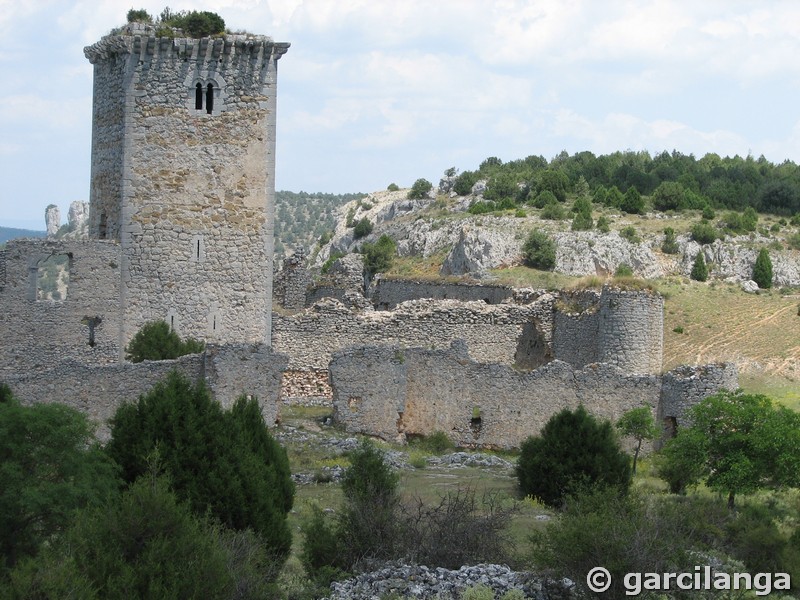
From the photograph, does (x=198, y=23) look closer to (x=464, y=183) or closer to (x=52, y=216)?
(x=464, y=183)

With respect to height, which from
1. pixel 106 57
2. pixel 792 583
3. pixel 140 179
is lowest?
pixel 792 583

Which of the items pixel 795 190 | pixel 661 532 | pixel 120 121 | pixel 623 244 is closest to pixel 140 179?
pixel 120 121

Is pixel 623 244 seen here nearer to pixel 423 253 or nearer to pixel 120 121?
pixel 423 253

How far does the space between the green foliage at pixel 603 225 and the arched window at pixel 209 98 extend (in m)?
37.2

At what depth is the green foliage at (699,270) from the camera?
5622 cm

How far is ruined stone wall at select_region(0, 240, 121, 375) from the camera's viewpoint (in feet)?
82.2

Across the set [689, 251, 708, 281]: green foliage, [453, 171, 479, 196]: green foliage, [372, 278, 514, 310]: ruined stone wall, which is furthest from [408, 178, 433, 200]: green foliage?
[372, 278, 514, 310]: ruined stone wall

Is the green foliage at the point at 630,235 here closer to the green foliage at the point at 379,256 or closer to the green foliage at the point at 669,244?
the green foliage at the point at 669,244

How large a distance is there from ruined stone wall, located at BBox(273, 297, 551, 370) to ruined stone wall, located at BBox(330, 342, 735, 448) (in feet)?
6.29

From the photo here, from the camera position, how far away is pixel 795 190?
7450 cm

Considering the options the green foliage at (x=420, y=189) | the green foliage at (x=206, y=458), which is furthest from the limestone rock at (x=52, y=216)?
the green foliage at (x=206, y=458)

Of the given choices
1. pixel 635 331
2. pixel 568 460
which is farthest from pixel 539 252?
pixel 568 460

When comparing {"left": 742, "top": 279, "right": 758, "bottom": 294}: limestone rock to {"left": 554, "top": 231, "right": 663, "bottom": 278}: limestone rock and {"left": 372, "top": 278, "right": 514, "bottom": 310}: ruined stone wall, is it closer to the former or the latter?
{"left": 554, "top": 231, "right": 663, "bottom": 278}: limestone rock

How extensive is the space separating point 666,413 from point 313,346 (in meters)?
7.68
